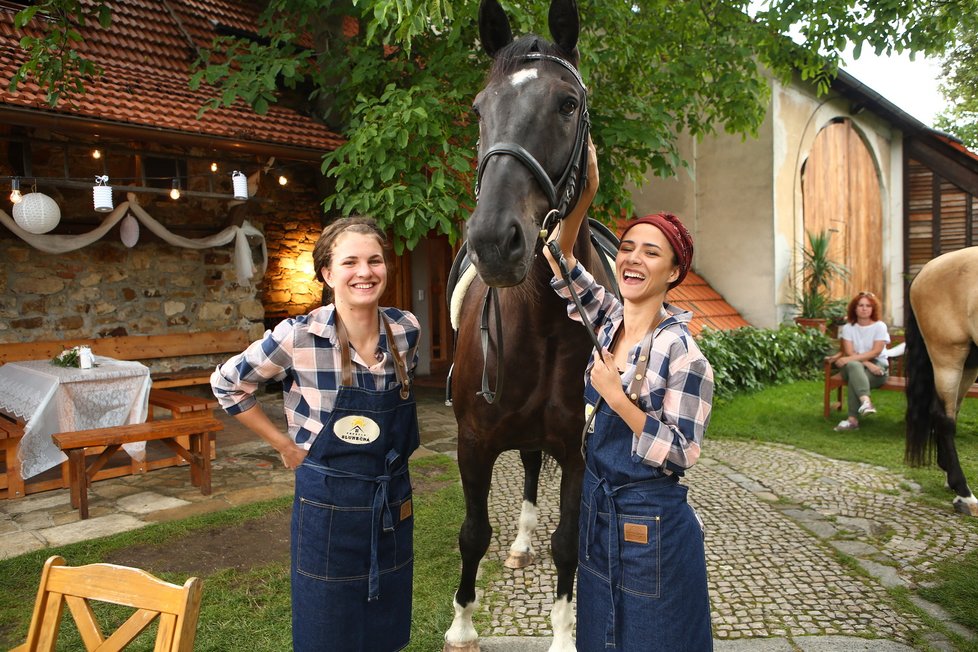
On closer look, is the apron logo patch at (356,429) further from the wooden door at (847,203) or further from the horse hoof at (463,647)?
the wooden door at (847,203)

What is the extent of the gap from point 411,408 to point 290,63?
5484 millimetres

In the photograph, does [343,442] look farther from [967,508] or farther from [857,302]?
[857,302]

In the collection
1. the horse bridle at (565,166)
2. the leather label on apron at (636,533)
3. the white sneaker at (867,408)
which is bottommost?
the white sneaker at (867,408)

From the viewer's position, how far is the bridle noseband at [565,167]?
5.57 feet

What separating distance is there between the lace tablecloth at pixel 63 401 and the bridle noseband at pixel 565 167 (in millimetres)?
4935

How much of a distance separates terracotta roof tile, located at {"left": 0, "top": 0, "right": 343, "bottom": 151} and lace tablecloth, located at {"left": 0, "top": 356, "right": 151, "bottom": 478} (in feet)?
7.90

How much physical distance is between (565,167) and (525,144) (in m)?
0.17

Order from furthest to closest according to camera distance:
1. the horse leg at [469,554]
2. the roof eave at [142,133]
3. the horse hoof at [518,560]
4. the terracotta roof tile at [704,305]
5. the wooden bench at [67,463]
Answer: the terracotta roof tile at [704,305]
the roof eave at [142,133]
the wooden bench at [67,463]
the horse hoof at [518,560]
the horse leg at [469,554]

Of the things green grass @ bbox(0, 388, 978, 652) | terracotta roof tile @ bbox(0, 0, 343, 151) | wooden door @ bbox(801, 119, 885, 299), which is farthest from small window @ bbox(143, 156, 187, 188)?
wooden door @ bbox(801, 119, 885, 299)

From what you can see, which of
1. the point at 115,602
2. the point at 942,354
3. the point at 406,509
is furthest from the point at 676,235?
the point at 942,354

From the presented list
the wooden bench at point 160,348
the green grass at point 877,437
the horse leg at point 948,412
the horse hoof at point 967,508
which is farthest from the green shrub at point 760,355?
the wooden bench at point 160,348

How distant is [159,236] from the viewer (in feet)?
24.7

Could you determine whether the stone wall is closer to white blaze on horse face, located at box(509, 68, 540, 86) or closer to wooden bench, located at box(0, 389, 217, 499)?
wooden bench, located at box(0, 389, 217, 499)

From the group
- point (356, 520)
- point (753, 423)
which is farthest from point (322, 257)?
point (753, 423)
